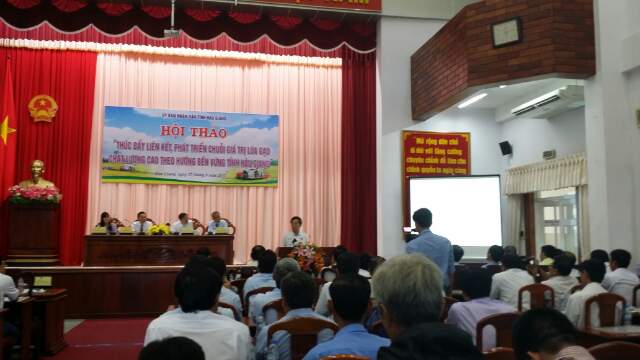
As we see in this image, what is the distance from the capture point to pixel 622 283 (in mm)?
4473

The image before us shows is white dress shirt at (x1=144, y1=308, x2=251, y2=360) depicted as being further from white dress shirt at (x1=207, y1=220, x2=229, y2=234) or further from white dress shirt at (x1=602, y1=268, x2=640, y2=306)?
→ white dress shirt at (x1=207, y1=220, x2=229, y2=234)

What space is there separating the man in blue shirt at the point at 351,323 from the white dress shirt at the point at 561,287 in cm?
265

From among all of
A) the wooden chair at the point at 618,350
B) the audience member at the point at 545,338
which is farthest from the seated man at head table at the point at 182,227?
the audience member at the point at 545,338

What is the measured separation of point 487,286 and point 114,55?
8.31 m

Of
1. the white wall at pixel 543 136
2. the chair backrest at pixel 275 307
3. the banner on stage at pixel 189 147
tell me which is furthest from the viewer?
the banner on stage at pixel 189 147

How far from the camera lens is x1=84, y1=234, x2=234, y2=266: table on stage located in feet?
24.5

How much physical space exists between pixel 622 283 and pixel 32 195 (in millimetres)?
7559

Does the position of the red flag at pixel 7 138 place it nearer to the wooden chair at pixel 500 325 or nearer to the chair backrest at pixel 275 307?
the chair backrest at pixel 275 307

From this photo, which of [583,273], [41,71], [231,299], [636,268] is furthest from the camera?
[41,71]

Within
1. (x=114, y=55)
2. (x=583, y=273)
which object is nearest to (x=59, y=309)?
(x=583, y=273)

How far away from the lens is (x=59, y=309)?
5.28 meters

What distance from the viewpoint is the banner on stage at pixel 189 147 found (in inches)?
370

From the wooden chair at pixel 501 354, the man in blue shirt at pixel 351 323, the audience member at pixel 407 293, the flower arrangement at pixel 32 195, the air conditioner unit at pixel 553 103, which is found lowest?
the wooden chair at pixel 501 354

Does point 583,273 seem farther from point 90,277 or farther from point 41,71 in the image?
point 41,71
